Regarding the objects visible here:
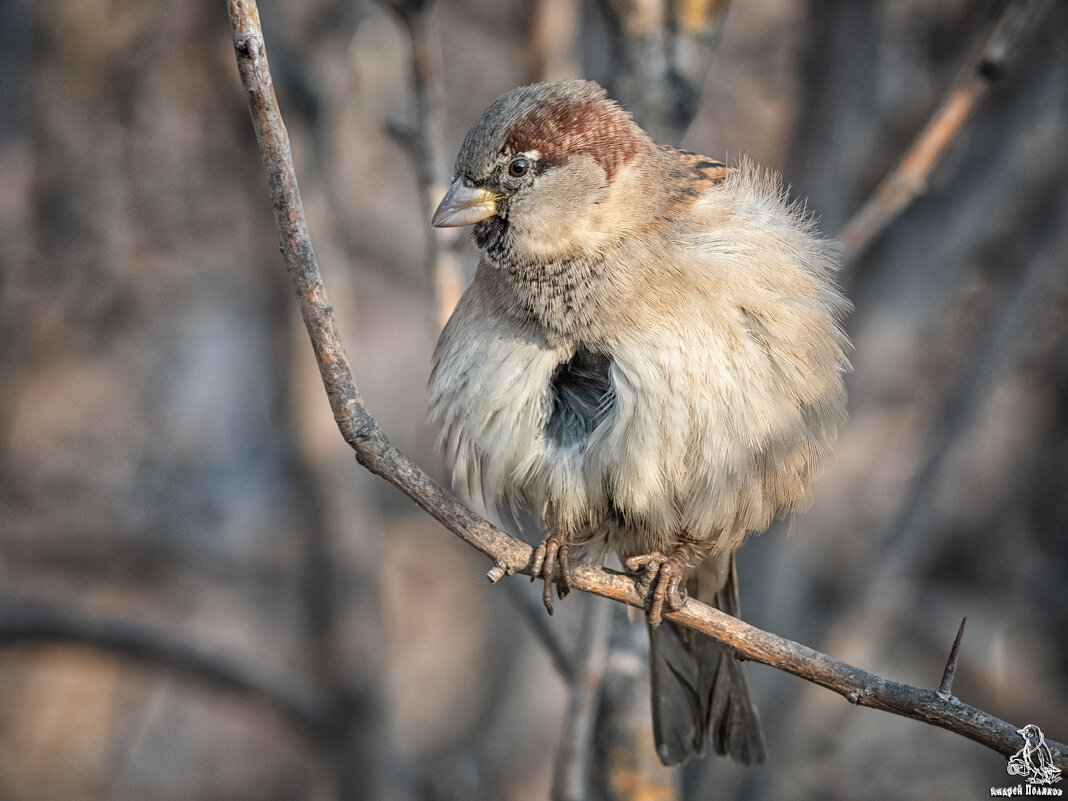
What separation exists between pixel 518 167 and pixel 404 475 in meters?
0.88

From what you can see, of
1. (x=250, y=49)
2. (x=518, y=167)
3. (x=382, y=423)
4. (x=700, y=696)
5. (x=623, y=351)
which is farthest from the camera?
(x=382, y=423)

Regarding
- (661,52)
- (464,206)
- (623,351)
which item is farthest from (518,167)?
(661,52)

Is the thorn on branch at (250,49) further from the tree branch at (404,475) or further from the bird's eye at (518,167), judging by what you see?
the bird's eye at (518,167)

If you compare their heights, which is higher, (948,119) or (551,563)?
(948,119)

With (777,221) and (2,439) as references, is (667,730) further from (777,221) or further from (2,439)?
(2,439)

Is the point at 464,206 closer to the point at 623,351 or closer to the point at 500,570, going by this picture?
the point at 623,351

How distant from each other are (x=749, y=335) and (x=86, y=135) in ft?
10.8

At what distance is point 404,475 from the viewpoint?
1894mm

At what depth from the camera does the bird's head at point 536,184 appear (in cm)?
237

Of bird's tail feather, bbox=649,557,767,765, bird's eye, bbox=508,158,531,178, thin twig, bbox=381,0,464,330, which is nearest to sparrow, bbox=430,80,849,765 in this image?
bird's eye, bbox=508,158,531,178

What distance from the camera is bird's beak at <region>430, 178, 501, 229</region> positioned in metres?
2.33

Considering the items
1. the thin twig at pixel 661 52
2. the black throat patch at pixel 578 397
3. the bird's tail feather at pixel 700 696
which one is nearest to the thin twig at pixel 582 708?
the bird's tail feather at pixel 700 696

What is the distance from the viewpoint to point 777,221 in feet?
8.55

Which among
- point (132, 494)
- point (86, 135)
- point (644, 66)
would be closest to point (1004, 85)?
point (644, 66)
